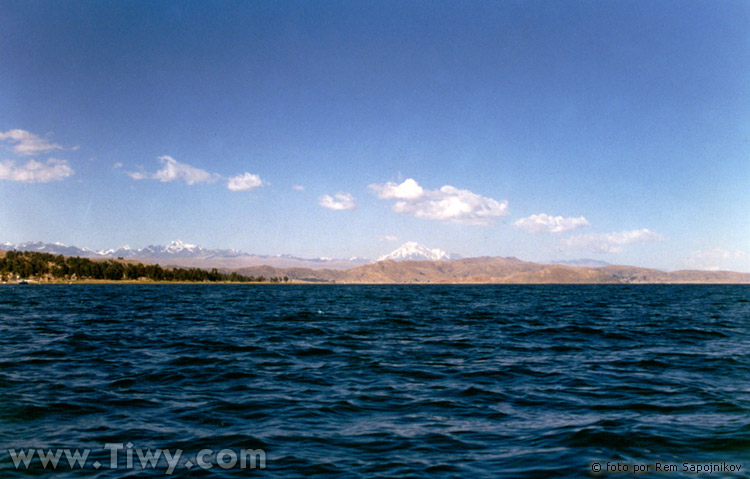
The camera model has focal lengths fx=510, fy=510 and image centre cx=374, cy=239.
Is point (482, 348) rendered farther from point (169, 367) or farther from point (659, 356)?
point (169, 367)

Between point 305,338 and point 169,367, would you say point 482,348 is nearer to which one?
point 305,338

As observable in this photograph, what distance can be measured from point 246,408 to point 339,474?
19.3 ft

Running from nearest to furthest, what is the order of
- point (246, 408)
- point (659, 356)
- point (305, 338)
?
point (246, 408) < point (659, 356) < point (305, 338)

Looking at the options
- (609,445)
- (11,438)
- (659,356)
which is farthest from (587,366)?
(11,438)

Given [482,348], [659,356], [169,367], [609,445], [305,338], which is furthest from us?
[305,338]

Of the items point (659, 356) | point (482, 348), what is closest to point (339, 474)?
point (482, 348)

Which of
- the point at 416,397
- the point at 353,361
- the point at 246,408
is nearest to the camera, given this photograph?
the point at 246,408

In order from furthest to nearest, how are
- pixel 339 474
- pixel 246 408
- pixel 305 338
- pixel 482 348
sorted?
pixel 305 338
pixel 482 348
pixel 246 408
pixel 339 474

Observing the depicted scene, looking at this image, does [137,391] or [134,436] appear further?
[137,391]

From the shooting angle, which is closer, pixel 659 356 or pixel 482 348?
pixel 659 356

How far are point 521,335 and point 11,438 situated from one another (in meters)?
29.6

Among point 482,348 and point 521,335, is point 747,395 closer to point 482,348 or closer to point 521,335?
point 482,348

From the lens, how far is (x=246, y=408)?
1520 centimetres

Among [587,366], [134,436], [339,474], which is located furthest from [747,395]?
[134,436]
